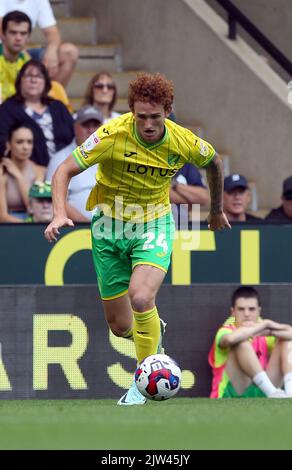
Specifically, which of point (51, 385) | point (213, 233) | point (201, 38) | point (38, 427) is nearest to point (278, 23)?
point (201, 38)

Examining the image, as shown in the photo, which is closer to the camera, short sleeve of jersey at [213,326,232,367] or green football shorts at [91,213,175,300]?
green football shorts at [91,213,175,300]

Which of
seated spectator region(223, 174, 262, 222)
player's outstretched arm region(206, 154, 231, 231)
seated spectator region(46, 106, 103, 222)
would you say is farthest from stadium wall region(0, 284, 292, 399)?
player's outstretched arm region(206, 154, 231, 231)

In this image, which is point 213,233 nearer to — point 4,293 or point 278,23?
point 4,293

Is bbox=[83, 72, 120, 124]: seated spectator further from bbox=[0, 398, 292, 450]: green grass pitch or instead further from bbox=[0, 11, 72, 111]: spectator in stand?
bbox=[0, 398, 292, 450]: green grass pitch

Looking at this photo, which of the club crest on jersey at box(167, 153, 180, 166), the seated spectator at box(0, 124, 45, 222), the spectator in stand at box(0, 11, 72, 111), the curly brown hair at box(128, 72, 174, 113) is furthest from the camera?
the spectator in stand at box(0, 11, 72, 111)

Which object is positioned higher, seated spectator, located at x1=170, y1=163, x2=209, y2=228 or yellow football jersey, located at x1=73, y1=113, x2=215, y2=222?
seated spectator, located at x1=170, y1=163, x2=209, y2=228

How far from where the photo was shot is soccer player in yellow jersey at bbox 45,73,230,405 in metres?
8.88

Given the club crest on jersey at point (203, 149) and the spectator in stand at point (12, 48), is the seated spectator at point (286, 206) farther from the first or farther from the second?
the club crest on jersey at point (203, 149)

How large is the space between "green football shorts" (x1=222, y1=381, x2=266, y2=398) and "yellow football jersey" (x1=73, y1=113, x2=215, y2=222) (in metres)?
2.61

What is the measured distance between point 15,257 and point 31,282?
24 centimetres

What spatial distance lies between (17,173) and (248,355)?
8.67 feet

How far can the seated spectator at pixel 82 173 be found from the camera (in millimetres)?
12281

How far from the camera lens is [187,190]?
12.7 meters

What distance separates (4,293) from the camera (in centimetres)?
1140
